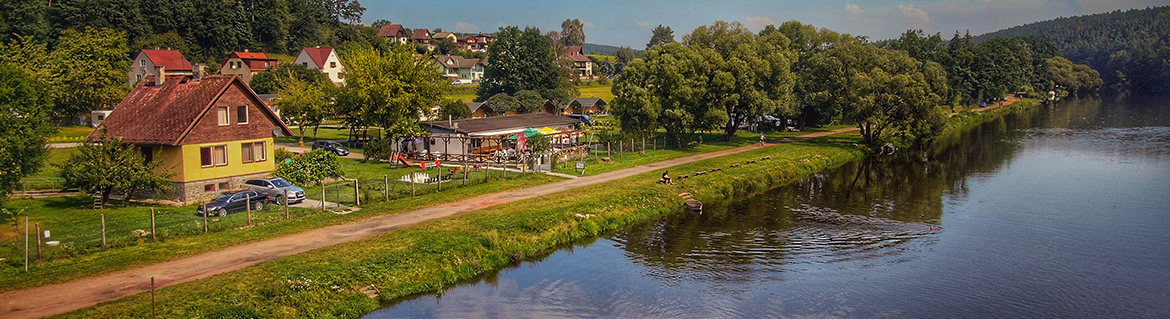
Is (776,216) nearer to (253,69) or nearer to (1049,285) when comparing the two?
(1049,285)

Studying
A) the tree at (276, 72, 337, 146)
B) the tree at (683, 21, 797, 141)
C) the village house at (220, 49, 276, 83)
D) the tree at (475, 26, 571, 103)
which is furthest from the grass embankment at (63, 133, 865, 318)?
the village house at (220, 49, 276, 83)

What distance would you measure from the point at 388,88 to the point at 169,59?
244 feet

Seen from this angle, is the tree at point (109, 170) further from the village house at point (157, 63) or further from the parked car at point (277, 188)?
the village house at point (157, 63)

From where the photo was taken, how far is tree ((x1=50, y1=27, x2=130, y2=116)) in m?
78.9

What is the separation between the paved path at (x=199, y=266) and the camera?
73.4 feet

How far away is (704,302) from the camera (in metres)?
26.0

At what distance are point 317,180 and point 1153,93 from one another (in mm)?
190284

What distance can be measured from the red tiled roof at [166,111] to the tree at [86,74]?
4095 cm

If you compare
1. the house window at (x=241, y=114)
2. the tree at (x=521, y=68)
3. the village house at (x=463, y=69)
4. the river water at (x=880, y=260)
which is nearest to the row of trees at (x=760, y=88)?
the river water at (x=880, y=260)

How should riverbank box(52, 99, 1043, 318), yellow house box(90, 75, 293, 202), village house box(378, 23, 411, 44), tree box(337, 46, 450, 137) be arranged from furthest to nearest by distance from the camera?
village house box(378, 23, 411, 44), tree box(337, 46, 450, 137), yellow house box(90, 75, 293, 202), riverbank box(52, 99, 1043, 318)

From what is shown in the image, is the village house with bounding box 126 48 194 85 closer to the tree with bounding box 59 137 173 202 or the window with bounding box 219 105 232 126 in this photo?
the window with bounding box 219 105 232 126

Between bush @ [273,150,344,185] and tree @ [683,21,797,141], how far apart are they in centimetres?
3383

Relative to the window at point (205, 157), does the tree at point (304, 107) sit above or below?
above

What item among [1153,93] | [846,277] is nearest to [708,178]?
[846,277]
